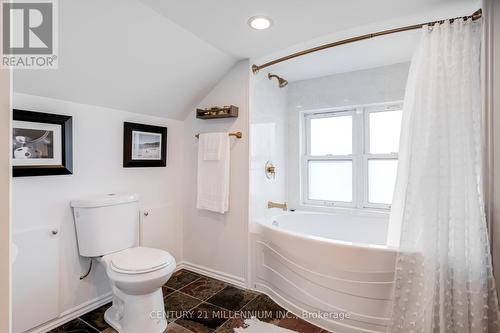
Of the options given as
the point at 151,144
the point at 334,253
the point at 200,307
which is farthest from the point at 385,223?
the point at 151,144

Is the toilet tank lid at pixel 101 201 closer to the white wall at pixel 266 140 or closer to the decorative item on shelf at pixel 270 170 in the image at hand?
the white wall at pixel 266 140

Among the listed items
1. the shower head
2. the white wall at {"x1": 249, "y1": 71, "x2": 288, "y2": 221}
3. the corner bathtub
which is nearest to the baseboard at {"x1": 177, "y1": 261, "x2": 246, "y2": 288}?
the corner bathtub

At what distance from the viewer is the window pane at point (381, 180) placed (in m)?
2.69

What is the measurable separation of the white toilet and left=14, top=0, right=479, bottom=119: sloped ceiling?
86cm

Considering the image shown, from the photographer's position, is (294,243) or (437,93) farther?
(294,243)

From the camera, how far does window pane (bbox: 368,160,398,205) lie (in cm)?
269

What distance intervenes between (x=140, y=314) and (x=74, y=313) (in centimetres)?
63

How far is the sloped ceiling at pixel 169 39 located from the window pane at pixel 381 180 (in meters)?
1.05

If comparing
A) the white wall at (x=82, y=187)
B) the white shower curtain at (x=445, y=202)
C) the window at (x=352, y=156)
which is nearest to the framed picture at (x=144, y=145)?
the white wall at (x=82, y=187)

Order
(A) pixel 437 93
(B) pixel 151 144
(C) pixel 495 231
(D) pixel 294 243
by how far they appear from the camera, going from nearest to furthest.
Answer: (C) pixel 495 231 → (A) pixel 437 93 → (D) pixel 294 243 → (B) pixel 151 144

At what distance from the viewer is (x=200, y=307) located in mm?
2074

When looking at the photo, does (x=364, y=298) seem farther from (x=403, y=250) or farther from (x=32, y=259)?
(x=32, y=259)

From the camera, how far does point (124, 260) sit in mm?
1797

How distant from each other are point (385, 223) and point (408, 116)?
131cm
